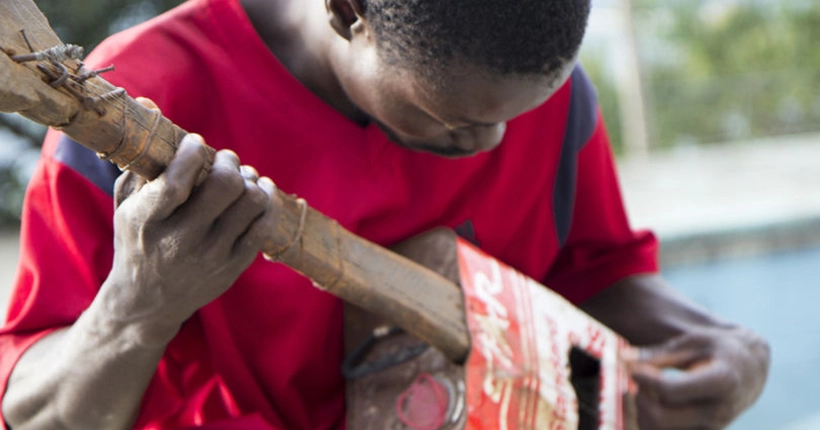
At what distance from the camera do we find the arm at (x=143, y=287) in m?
1.21

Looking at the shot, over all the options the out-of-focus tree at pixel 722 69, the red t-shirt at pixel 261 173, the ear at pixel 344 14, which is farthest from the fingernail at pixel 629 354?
the out-of-focus tree at pixel 722 69

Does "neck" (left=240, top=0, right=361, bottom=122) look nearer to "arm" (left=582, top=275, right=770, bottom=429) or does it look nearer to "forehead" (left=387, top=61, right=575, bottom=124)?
"forehead" (left=387, top=61, right=575, bottom=124)

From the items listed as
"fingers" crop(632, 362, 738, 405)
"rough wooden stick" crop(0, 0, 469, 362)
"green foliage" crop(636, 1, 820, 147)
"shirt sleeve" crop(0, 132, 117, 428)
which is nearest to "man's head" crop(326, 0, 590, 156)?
"rough wooden stick" crop(0, 0, 469, 362)

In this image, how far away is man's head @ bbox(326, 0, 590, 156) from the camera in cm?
138

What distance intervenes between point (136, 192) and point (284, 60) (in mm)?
572

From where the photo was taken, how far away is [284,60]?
5.72 feet

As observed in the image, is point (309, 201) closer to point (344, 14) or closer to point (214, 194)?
point (344, 14)

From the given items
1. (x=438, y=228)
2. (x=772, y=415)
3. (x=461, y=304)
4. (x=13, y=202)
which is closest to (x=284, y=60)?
(x=438, y=228)

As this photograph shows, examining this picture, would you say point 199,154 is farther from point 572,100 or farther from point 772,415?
point 772,415

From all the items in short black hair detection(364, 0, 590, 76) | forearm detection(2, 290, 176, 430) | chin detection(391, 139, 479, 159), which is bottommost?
forearm detection(2, 290, 176, 430)

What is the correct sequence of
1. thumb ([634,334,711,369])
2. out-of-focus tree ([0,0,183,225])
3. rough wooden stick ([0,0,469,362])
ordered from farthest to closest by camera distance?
out-of-focus tree ([0,0,183,225]), thumb ([634,334,711,369]), rough wooden stick ([0,0,469,362])

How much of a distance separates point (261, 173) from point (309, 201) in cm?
10

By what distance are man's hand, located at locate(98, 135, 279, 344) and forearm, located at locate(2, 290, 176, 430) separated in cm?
5

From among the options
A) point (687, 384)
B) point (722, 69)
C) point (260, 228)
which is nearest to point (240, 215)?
point (260, 228)
